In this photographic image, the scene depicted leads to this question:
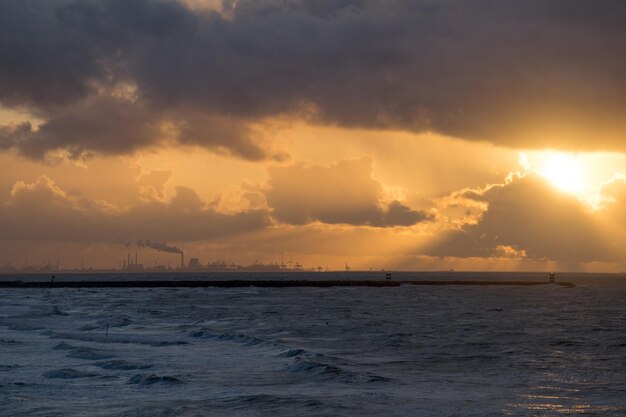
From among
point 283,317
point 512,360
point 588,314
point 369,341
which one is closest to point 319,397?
point 512,360

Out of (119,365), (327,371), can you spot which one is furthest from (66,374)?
(327,371)

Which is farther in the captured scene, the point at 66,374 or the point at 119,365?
the point at 119,365

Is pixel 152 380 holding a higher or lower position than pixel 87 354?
lower

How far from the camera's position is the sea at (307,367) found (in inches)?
1113

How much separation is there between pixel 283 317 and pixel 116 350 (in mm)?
35529

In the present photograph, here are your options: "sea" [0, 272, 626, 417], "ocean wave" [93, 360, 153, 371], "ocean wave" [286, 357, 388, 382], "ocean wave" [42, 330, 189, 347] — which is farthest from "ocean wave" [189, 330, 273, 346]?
"ocean wave" [93, 360, 153, 371]

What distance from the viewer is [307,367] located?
38.7 meters

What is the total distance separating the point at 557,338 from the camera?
58.9 meters

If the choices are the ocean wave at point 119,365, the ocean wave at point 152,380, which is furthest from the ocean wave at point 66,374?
the ocean wave at point 152,380

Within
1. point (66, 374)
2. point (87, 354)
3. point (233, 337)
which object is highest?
point (233, 337)

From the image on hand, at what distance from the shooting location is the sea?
2827cm

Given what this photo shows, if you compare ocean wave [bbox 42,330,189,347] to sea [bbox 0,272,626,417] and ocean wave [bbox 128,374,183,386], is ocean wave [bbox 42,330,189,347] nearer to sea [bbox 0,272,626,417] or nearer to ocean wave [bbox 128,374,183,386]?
sea [bbox 0,272,626,417]

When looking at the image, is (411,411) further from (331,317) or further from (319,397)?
(331,317)

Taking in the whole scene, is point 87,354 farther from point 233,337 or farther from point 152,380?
point 233,337
